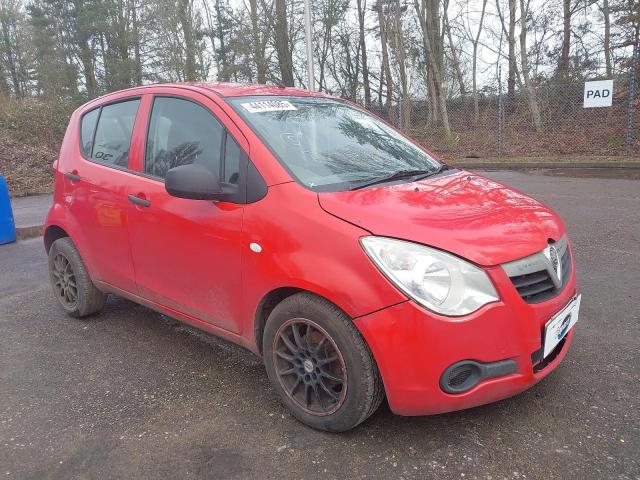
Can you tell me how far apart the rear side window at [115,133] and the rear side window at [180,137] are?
0.27 meters

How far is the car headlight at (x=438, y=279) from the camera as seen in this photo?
2.05 meters

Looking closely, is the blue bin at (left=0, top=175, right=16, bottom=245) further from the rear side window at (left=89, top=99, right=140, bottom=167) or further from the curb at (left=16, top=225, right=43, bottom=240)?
the rear side window at (left=89, top=99, right=140, bottom=167)

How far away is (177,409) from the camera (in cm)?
Answer: 274

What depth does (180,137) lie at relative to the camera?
3.13 metres

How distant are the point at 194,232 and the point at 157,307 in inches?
31.2

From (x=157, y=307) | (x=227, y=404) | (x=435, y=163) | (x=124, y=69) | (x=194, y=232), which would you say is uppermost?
(x=124, y=69)

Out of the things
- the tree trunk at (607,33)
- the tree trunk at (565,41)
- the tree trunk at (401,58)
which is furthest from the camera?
the tree trunk at (401,58)

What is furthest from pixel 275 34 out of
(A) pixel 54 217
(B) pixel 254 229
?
(B) pixel 254 229

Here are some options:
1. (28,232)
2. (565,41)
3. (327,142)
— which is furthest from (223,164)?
(565,41)

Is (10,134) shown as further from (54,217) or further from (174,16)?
(54,217)

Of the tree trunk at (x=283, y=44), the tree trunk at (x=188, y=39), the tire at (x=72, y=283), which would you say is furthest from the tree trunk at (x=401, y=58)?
the tire at (x=72, y=283)

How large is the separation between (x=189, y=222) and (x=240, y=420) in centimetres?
111

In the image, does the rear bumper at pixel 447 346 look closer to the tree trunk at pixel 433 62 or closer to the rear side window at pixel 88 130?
the rear side window at pixel 88 130

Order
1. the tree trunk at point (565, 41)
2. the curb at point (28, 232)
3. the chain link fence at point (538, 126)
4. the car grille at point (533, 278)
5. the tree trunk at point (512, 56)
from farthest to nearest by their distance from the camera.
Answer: the tree trunk at point (565, 41)
the tree trunk at point (512, 56)
the chain link fence at point (538, 126)
the curb at point (28, 232)
the car grille at point (533, 278)
